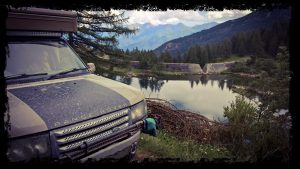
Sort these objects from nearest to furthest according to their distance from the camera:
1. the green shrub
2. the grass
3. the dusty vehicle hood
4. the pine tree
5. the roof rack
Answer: the dusty vehicle hood < the roof rack < the green shrub < the grass < the pine tree

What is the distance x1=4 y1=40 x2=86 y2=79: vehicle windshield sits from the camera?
3683 mm

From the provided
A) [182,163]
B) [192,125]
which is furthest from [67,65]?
[192,125]

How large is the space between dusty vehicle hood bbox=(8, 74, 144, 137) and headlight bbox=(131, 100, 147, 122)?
0.08 metres

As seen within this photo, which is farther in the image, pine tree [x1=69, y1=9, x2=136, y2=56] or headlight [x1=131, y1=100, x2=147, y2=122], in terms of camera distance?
pine tree [x1=69, y1=9, x2=136, y2=56]

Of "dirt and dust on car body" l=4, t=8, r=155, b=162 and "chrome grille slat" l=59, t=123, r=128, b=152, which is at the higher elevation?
"dirt and dust on car body" l=4, t=8, r=155, b=162

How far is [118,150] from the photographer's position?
3525 millimetres

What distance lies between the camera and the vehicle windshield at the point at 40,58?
368cm

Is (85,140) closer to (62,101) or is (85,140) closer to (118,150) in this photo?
(62,101)

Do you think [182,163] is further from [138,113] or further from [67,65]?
[67,65]

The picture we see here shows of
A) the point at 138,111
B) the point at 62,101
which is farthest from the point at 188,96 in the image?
the point at 62,101

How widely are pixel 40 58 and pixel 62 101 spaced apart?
1.36m

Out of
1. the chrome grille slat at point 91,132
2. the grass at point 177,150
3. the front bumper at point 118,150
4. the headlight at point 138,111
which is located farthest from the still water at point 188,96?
the chrome grille slat at point 91,132

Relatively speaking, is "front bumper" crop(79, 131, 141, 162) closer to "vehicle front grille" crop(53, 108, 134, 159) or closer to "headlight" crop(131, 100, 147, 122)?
"vehicle front grille" crop(53, 108, 134, 159)

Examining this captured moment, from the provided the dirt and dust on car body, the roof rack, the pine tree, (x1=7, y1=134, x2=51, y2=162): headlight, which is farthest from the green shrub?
the pine tree
